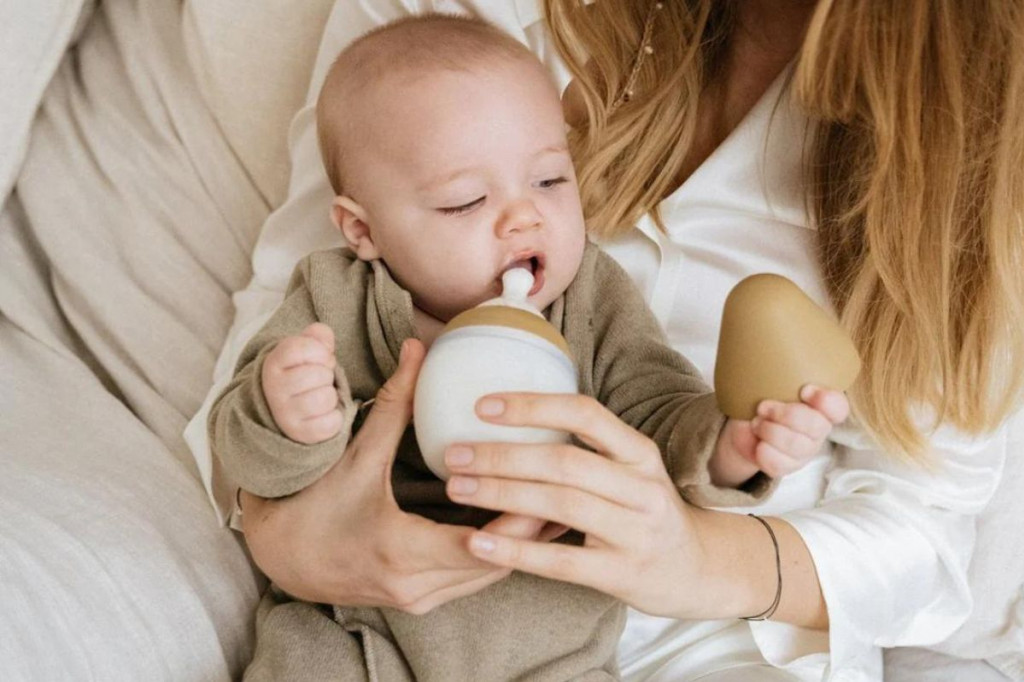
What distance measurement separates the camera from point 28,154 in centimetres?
156

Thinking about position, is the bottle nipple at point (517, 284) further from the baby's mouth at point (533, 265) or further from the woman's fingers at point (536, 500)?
the woman's fingers at point (536, 500)

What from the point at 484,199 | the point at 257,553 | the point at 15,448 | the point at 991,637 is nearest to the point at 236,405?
the point at 257,553

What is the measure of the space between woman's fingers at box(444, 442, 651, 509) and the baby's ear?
34 centimetres

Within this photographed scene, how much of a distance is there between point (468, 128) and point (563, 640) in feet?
1.63

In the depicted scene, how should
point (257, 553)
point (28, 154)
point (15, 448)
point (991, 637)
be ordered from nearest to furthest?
point (257, 553)
point (15, 448)
point (991, 637)
point (28, 154)

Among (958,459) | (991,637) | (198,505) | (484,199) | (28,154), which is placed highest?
(484,199)

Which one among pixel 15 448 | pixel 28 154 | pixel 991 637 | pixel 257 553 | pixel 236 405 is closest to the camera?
pixel 236 405

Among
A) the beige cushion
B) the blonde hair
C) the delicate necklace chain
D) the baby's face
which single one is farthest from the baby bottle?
the beige cushion

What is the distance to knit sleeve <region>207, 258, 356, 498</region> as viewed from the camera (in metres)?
0.94

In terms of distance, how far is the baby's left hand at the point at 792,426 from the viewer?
0.85 m

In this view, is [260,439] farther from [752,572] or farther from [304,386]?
[752,572]

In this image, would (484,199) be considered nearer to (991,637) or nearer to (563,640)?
(563,640)

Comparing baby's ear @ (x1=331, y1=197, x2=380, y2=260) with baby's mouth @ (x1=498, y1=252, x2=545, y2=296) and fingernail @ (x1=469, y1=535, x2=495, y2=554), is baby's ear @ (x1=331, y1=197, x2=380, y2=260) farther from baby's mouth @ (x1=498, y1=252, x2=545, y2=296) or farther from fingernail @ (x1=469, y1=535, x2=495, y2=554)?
fingernail @ (x1=469, y1=535, x2=495, y2=554)

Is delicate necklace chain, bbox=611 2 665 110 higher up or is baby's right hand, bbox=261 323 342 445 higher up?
delicate necklace chain, bbox=611 2 665 110
